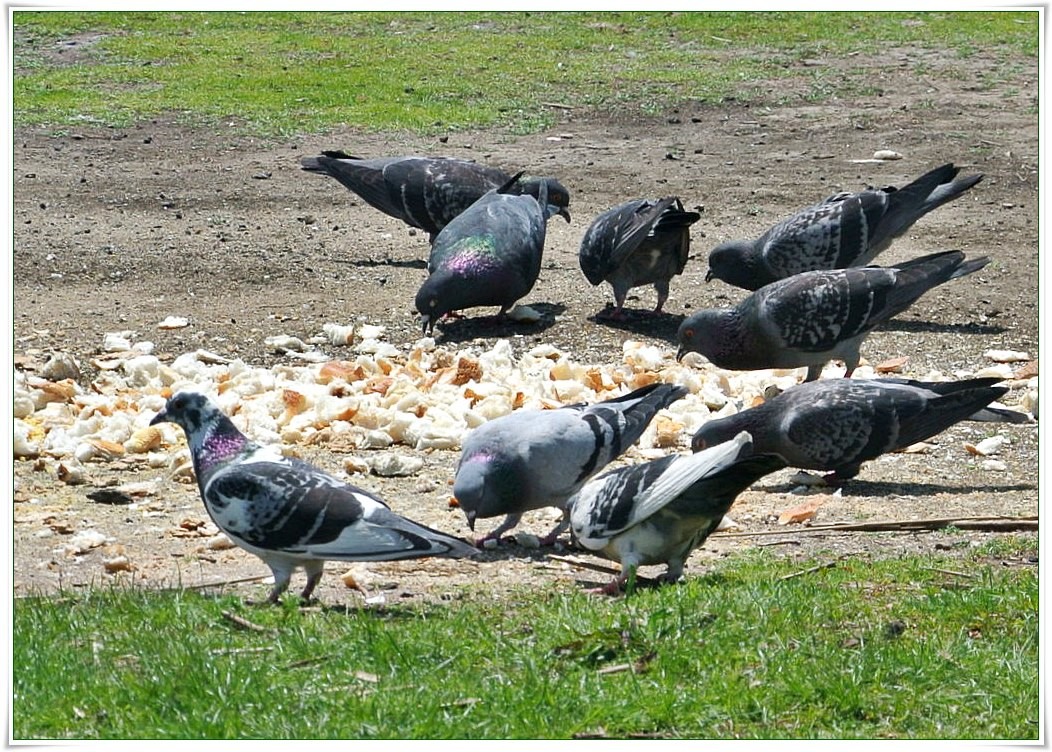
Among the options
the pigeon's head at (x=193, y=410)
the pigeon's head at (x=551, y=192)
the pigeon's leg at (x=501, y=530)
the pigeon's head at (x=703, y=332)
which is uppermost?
the pigeon's head at (x=193, y=410)

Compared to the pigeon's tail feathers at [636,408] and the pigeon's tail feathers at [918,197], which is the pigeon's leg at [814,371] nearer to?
the pigeon's tail feathers at [918,197]

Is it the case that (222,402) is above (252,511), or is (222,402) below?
below

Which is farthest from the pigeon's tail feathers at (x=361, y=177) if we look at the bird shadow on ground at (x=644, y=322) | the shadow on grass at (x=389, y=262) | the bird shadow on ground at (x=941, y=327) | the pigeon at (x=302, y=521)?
the pigeon at (x=302, y=521)

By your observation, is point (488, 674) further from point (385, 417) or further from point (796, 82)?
point (796, 82)

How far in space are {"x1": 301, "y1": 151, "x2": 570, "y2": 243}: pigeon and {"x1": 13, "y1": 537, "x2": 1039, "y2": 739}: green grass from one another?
6404 mm

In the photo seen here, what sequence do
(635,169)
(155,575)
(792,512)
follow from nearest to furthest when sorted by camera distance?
(155,575) → (792,512) → (635,169)

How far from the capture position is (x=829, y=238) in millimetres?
10289

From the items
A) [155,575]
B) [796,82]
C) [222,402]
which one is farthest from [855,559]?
[796,82]

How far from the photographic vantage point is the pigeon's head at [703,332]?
909cm

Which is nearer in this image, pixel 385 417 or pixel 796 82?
pixel 385 417

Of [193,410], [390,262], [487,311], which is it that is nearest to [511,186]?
→ [487,311]

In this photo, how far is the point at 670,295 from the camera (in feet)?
37.2

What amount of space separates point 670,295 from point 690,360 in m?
1.77

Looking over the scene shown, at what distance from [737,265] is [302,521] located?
18.2 feet
